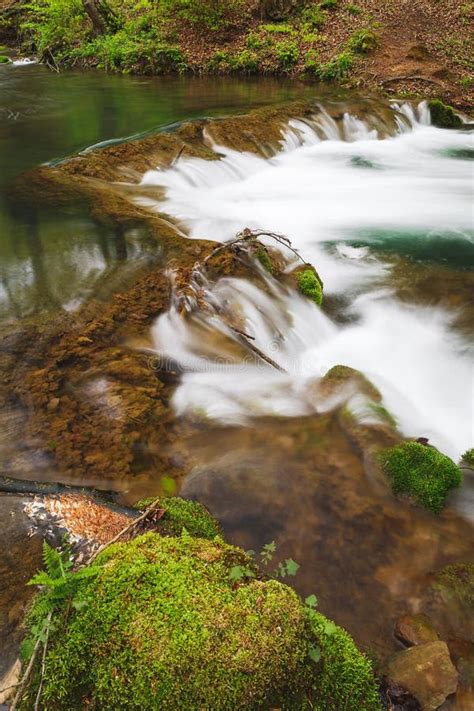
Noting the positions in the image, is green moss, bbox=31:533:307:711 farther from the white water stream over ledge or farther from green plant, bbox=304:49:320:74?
green plant, bbox=304:49:320:74

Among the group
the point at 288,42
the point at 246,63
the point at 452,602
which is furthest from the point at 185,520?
the point at 288,42

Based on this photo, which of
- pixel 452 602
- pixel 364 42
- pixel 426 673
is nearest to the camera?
pixel 426 673

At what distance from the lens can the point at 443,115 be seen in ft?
44.4

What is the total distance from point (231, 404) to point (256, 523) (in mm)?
1378

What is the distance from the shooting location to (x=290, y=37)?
18.6 m

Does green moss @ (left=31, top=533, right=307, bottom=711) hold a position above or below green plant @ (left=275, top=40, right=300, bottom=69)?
below

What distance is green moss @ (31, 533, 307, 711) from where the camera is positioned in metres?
1.63

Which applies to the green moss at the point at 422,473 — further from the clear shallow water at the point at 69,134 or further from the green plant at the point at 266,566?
the clear shallow water at the point at 69,134

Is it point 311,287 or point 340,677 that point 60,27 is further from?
point 340,677

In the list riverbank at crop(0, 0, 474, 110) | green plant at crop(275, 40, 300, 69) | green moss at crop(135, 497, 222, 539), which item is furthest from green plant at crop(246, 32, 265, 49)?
green moss at crop(135, 497, 222, 539)

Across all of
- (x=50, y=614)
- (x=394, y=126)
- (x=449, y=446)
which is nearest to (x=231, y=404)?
(x=449, y=446)

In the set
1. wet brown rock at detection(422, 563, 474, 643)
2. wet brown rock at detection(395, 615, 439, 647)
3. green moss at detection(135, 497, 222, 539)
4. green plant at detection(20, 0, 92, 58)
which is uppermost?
green plant at detection(20, 0, 92, 58)

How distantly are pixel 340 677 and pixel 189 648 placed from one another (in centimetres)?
69

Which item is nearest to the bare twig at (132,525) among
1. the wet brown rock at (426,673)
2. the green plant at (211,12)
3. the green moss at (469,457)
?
the wet brown rock at (426,673)
